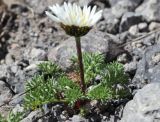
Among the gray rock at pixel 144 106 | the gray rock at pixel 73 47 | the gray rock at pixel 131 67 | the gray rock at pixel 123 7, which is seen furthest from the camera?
the gray rock at pixel 123 7

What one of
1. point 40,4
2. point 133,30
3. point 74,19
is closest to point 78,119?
point 74,19

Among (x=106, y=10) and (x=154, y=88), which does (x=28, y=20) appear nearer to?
(x=106, y=10)

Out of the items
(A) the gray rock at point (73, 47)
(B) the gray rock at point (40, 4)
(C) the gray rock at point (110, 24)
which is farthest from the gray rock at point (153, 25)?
(B) the gray rock at point (40, 4)

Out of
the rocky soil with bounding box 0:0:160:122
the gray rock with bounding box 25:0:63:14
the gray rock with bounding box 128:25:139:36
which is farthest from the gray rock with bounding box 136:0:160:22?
the gray rock with bounding box 25:0:63:14

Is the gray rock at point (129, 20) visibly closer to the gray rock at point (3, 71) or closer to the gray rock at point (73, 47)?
the gray rock at point (73, 47)

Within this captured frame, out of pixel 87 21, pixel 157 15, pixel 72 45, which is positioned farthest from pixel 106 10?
pixel 87 21

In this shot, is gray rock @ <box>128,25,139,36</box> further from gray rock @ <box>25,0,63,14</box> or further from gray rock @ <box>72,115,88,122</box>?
gray rock @ <box>72,115,88,122</box>

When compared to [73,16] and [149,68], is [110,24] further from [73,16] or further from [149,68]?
[73,16]
